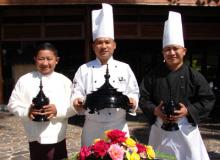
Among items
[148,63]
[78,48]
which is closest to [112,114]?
[78,48]

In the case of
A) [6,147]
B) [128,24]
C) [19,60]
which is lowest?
[6,147]

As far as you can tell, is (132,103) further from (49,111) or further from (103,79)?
(49,111)

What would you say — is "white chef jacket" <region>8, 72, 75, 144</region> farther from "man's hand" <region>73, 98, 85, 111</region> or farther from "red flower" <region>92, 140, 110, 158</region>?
"red flower" <region>92, 140, 110, 158</region>

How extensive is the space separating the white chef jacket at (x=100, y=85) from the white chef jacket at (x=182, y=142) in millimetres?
342

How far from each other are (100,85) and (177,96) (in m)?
0.63

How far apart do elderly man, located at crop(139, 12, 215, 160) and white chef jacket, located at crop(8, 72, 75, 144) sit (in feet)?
2.14

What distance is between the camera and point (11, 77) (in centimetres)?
1255

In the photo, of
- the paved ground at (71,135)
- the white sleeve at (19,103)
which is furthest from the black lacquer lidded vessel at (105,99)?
the paved ground at (71,135)

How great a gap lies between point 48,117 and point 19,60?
9287 mm

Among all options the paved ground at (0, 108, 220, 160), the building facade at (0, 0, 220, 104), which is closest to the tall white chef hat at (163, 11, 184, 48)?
the paved ground at (0, 108, 220, 160)

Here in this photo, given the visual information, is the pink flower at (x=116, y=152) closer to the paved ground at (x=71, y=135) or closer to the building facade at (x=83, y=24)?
the paved ground at (x=71, y=135)

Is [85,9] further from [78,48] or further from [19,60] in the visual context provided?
[19,60]

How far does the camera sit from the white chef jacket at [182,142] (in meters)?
3.66

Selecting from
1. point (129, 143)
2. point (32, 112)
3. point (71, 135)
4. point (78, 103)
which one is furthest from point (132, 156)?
point (71, 135)
